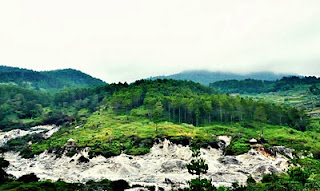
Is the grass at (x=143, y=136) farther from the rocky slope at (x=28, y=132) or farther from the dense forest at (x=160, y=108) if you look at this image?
the rocky slope at (x=28, y=132)

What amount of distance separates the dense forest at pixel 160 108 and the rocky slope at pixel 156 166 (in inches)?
832

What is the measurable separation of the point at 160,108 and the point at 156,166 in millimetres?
47907

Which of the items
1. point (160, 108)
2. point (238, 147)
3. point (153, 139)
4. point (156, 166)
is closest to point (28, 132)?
point (160, 108)

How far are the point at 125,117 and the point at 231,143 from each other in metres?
57.8

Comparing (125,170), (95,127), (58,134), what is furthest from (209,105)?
(58,134)

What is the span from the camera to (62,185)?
141ft

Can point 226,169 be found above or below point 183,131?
below

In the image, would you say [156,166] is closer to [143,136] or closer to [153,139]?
[153,139]

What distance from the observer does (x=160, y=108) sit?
114312mm

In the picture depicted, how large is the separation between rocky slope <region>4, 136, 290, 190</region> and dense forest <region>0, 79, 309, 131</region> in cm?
2114

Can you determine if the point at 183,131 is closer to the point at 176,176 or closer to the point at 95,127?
the point at 176,176

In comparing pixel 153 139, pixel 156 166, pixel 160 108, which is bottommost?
pixel 156 166

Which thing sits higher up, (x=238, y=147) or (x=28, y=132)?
(x=238, y=147)

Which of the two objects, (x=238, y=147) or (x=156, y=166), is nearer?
(x=156, y=166)
